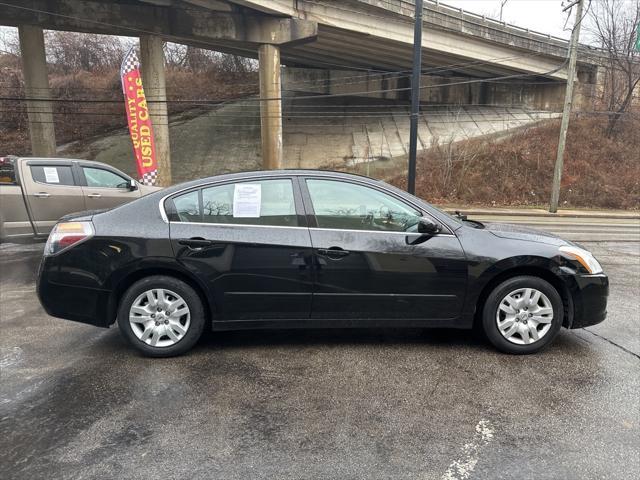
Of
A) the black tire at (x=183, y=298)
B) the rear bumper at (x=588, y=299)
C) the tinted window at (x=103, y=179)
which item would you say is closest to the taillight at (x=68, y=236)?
the black tire at (x=183, y=298)

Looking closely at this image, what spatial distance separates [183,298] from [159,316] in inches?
10.3

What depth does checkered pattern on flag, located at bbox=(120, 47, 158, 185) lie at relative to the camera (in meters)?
17.0

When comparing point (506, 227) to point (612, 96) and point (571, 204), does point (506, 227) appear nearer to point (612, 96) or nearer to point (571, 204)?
point (571, 204)

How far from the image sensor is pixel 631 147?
3011 centimetres

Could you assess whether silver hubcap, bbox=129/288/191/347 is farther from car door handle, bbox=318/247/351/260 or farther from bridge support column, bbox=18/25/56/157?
bridge support column, bbox=18/25/56/157

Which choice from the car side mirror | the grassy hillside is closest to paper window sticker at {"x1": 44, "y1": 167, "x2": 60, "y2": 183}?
the car side mirror

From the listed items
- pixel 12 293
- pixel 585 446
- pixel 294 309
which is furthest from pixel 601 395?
pixel 12 293

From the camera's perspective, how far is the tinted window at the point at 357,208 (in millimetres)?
4008

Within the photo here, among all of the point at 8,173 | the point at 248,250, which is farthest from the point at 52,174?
the point at 248,250

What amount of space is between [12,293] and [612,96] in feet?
120

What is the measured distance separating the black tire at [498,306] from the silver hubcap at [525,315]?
0.09ft

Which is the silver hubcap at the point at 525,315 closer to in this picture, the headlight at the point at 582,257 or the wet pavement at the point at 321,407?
the wet pavement at the point at 321,407

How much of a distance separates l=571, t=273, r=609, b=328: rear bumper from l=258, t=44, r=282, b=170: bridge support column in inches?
816

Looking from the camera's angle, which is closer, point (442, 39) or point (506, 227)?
point (506, 227)
